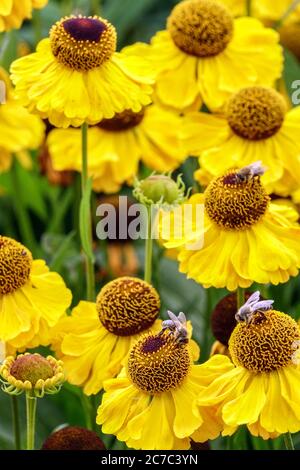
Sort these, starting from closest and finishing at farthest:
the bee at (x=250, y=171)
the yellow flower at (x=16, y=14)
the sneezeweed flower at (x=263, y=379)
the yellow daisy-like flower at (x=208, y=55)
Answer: the sneezeweed flower at (x=263, y=379) < the bee at (x=250, y=171) < the yellow flower at (x=16, y=14) < the yellow daisy-like flower at (x=208, y=55)

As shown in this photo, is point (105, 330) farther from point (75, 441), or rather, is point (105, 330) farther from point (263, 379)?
point (263, 379)

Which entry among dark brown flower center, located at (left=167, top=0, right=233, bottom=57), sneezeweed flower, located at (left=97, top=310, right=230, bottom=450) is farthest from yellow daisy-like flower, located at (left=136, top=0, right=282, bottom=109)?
sneezeweed flower, located at (left=97, top=310, right=230, bottom=450)

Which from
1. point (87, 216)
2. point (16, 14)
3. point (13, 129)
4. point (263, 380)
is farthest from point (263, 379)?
point (13, 129)

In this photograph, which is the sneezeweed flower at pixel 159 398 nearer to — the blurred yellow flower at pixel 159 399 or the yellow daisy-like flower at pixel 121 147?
the blurred yellow flower at pixel 159 399

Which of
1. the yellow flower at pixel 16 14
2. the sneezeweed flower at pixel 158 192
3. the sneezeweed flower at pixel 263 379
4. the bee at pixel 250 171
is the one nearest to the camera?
the sneezeweed flower at pixel 263 379

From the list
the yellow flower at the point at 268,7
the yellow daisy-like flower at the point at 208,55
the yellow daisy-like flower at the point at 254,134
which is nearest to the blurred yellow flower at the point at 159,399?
the yellow daisy-like flower at the point at 254,134

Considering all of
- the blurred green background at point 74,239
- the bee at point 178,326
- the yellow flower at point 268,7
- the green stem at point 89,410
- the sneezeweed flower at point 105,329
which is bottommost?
the blurred green background at point 74,239

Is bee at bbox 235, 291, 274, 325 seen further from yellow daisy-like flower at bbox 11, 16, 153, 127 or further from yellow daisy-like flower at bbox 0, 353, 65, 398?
yellow daisy-like flower at bbox 11, 16, 153, 127
